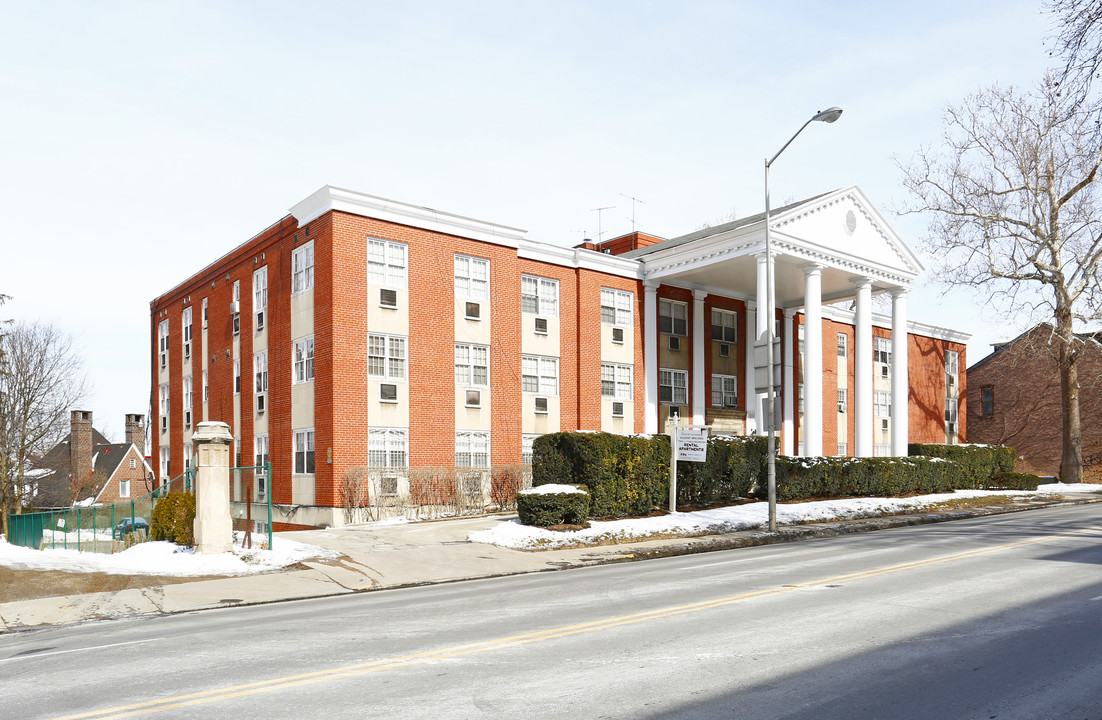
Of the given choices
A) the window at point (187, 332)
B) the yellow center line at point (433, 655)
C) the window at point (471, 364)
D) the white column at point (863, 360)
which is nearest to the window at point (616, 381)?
the window at point (471, 364)

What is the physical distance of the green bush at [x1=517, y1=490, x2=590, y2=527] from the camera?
1945cm

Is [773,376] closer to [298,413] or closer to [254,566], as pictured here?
[254,566]

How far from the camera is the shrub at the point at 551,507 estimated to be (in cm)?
1945

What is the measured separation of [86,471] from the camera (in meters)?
64.5

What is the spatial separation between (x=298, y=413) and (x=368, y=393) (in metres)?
3.31

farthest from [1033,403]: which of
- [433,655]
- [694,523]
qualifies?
[433,655]

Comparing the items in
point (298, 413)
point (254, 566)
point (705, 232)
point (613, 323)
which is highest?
point (705, 232)

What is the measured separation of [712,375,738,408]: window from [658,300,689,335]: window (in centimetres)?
297

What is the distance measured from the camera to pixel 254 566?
15188mm

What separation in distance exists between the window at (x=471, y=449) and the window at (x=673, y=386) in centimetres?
977

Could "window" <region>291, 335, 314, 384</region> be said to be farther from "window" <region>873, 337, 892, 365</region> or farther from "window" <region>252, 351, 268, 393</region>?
"window" <region>873, 337, 892, 365</region>

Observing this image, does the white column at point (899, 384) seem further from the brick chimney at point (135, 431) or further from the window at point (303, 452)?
the brick chimney at point (135, 431)

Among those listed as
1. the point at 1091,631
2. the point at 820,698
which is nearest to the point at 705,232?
the point at 1091,631

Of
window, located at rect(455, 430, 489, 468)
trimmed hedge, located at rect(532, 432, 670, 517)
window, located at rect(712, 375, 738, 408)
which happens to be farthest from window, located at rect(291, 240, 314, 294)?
window, located at rect(712, 375, 738, 408)
